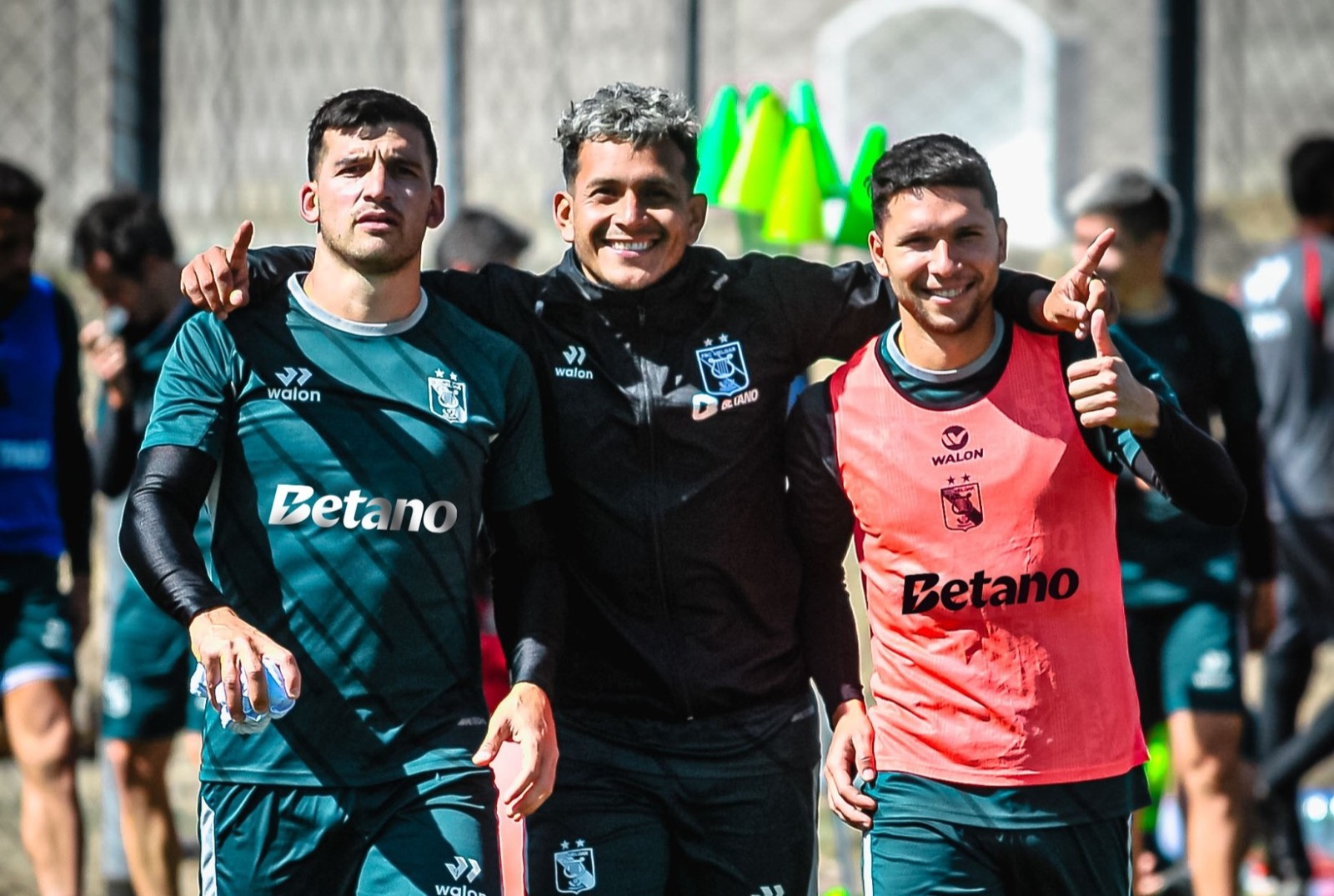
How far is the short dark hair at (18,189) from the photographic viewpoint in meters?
5.59

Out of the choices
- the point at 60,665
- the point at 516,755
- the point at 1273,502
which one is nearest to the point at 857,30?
the point at 1273,502

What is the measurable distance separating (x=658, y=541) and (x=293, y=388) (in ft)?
2.51

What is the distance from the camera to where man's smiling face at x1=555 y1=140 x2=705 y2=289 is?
3.53 metres

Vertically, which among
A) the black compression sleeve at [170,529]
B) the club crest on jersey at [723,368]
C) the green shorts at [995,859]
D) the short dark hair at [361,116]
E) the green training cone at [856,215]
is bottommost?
the green shorts at [995,859]

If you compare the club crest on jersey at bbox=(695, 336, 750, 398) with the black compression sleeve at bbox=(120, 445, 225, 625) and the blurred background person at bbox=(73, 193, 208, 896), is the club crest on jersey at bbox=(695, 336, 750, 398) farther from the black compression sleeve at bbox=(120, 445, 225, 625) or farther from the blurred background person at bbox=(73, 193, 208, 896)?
the blurred background person at bbox=(73, 193, 208, 896)

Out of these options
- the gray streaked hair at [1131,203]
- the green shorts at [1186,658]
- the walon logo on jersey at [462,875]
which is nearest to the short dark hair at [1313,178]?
the gray streaked hair at [1131,203]

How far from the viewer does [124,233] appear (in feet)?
19.0

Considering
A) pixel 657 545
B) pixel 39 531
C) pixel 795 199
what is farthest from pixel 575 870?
pixel 39 531

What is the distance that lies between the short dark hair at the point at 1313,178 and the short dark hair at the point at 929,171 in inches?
143

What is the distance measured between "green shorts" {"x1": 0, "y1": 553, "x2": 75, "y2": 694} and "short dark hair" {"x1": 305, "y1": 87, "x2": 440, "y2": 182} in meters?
2.69

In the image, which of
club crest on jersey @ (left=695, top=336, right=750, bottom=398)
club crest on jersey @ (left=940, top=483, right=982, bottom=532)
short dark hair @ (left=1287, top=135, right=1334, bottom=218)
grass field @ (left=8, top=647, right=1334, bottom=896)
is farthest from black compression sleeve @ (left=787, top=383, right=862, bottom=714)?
short dark hair @ (left=1287, top=135, right=1334, bottom=218)

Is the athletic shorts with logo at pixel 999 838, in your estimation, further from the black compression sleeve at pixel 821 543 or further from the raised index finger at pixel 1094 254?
the raised index finger at pixel 1094 254

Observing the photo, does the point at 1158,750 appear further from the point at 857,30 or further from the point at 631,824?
the point at 857,30

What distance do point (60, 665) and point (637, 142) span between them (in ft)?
10.0
